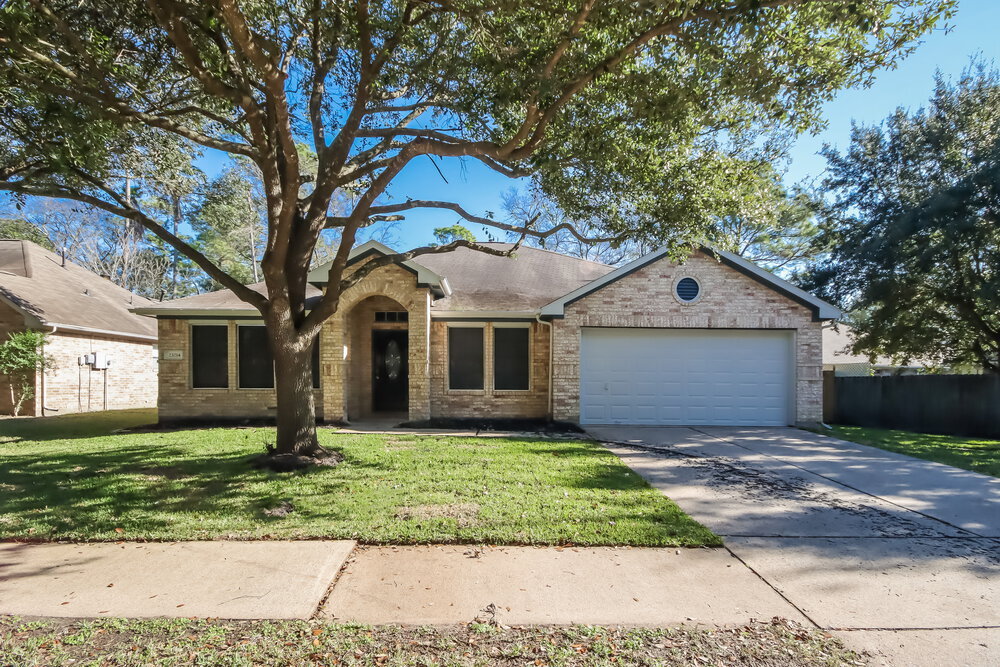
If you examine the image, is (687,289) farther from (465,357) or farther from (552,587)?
(552,587)

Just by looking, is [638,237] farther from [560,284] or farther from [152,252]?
[152,252]

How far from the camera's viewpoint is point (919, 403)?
1432cm

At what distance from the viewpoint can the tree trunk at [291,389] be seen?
23.3ft

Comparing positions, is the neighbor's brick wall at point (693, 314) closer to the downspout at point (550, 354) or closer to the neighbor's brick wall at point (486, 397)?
the downspout at point (550, 354)

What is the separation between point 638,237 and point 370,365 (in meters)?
8.17

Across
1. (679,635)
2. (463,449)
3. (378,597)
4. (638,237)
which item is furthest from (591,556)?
(638,237)

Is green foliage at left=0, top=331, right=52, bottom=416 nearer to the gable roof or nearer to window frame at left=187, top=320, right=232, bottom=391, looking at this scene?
window frame at left=187, top=320, right=232, bottom=391

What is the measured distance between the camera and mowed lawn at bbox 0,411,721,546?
15.5 feet

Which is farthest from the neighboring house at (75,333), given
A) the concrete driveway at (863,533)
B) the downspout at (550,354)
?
the concrete driveway at (863,533)

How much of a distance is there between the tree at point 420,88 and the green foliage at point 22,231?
83.9 ft

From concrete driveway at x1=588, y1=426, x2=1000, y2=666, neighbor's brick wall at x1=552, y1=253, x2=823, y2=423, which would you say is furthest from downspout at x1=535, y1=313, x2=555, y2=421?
concrete driveway at x1=588, y1=426, x2=1000, y2=666

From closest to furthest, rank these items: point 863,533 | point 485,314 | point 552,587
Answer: point 552,587, point 863,533, point 485,314

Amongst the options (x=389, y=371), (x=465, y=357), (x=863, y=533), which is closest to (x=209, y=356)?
(x=389, y=371)

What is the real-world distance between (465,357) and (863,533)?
29.3ft
